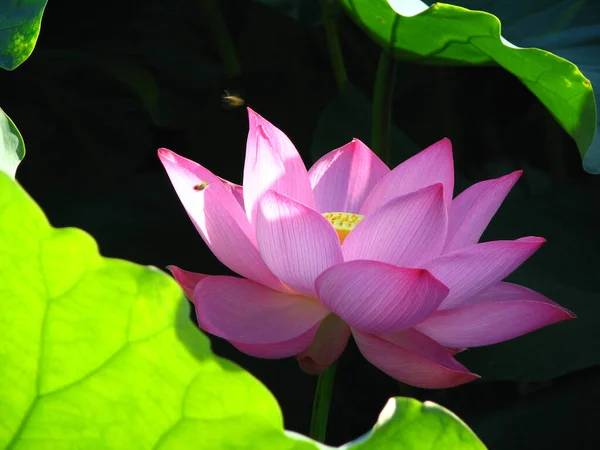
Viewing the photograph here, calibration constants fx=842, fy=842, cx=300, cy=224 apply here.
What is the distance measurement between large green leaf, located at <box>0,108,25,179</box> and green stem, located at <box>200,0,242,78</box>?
2.25ft

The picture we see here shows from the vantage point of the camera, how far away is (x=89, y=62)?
1.18 m

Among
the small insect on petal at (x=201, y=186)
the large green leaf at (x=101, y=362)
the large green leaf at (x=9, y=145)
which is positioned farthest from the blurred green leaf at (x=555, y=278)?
the large green leaf at (x=101, y=362)

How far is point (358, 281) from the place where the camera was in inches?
22.3

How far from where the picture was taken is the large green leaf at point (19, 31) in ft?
2.41

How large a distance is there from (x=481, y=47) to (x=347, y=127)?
40cm

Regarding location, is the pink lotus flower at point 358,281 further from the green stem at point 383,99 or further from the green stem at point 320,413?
the green stem at point 383,99

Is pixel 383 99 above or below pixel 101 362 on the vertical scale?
below

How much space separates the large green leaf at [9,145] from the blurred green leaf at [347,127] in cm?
57

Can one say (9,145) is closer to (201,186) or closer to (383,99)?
(201,186)

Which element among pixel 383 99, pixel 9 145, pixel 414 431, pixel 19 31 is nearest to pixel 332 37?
pixel 383 99

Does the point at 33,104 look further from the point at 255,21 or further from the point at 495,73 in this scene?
the point at 495,73

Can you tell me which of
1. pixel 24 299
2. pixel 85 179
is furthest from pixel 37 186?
pixel 24 299

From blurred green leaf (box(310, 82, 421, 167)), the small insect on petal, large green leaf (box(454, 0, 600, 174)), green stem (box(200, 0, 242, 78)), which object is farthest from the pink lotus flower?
green stem (box(200, 0, 242, 78))

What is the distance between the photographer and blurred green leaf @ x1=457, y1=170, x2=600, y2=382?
0.92m
